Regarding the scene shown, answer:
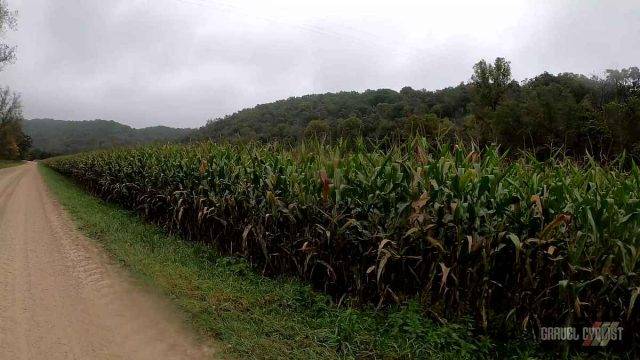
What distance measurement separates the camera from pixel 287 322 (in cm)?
395

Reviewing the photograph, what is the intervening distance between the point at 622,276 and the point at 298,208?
335cm

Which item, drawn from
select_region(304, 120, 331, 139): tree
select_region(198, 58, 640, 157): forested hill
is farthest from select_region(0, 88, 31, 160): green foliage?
select_region(304, 120, 331, 139): tree

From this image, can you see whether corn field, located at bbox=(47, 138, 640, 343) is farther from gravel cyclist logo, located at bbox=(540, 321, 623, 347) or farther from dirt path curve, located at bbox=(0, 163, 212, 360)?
dirt path curve, located at bbox=(0, 163, 212, 360)

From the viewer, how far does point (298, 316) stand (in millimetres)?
4148

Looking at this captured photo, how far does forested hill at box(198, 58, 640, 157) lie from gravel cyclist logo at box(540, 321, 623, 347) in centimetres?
2200

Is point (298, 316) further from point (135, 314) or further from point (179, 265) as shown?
point (179, 265)

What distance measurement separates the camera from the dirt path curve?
3.32 meters

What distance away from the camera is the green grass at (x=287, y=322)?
3.48 meters

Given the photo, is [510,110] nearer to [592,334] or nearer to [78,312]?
[592,334]

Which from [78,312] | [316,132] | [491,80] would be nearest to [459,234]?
[78,312]

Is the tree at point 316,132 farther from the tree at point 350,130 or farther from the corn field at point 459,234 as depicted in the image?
the corn field at point 459,234

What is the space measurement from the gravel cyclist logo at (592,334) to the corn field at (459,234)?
8 cm

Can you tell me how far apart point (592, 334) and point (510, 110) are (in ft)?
158

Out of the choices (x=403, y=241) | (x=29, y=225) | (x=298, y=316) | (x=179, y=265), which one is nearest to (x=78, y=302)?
(x=179, y=265)
